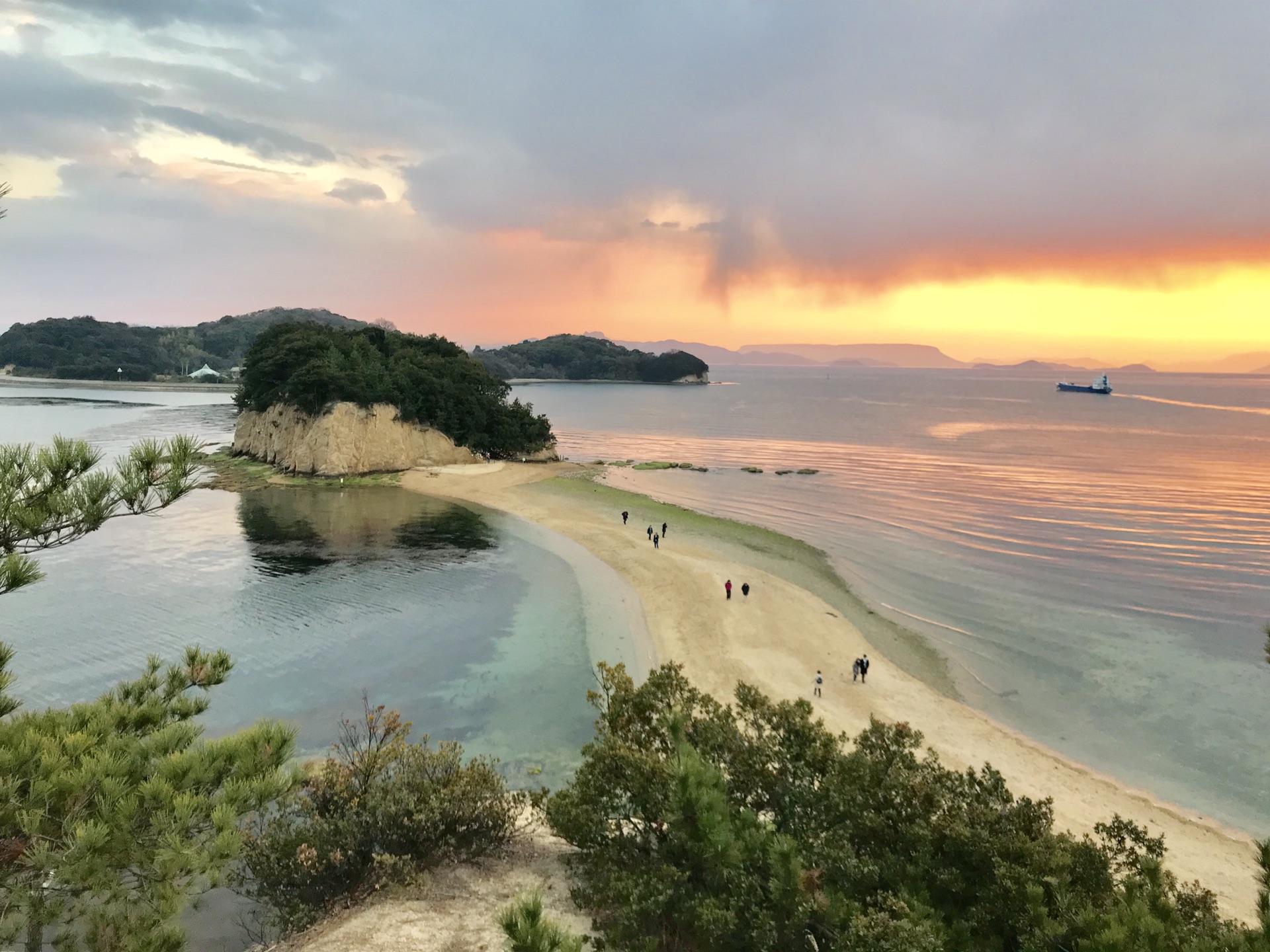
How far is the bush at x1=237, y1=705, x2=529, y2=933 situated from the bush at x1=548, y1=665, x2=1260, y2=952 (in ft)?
6.05

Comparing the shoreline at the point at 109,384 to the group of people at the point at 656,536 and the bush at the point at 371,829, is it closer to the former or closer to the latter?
the group of people at the point at 656,536

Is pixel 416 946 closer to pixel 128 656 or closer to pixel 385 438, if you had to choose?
pixel 128 656

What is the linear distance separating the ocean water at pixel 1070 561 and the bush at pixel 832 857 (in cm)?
1337

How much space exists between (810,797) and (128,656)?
27053mm

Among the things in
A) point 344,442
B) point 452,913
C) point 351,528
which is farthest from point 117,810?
point 344,442

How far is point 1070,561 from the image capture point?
3969 cm

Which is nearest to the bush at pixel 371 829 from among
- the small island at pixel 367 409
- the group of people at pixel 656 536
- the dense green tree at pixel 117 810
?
the dense green tree at pixel 117 810

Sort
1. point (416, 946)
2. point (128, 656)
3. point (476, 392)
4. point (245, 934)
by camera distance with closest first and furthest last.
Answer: point (416, 946) < point (245, 934) < point (128, 656) < point (476, 392)

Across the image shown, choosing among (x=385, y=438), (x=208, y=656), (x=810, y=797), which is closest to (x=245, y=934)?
(x=208, y=656)

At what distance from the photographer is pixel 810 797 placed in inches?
437

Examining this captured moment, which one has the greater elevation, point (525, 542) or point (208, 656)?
point (208, 656)

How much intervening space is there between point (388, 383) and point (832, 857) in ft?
211

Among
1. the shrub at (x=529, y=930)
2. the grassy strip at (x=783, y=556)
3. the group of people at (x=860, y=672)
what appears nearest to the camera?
the shrub at (x=529, y=930)

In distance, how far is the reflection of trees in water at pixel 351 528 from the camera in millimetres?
38906
